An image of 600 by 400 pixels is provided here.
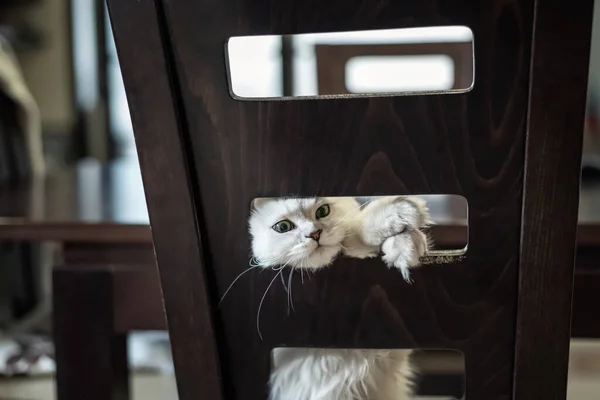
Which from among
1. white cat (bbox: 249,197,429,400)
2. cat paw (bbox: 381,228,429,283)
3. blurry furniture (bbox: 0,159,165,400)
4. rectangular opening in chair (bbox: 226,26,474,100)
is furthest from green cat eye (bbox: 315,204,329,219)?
rectangular opening in chair (bbox: 226,26,474,100)

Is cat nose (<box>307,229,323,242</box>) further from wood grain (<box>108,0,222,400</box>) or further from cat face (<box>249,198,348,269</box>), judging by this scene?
wood grain (<box>108,0,222,400</box>)

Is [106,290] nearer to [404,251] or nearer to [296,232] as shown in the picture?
[296,232]

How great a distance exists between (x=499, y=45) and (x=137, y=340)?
1.24m

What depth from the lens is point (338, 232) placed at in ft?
2.65

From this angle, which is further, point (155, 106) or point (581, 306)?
point (581, 306)

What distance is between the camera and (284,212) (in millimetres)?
800

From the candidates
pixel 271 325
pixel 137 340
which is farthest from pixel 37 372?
pixel 271 325

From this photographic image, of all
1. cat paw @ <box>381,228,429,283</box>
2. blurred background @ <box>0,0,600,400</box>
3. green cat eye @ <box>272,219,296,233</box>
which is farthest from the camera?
blurred background @ <box>0,0,600,400</box>

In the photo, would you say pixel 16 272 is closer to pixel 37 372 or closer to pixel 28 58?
pixel 37 372

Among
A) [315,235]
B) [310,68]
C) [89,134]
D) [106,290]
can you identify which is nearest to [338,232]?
[315,235]

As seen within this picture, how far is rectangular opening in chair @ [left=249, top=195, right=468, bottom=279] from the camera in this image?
27.7 inches

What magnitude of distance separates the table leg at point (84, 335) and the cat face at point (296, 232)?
0.26m

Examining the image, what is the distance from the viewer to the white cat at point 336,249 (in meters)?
0.72

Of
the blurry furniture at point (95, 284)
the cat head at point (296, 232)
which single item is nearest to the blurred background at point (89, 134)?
the blurry furniture at point (95, 284)
